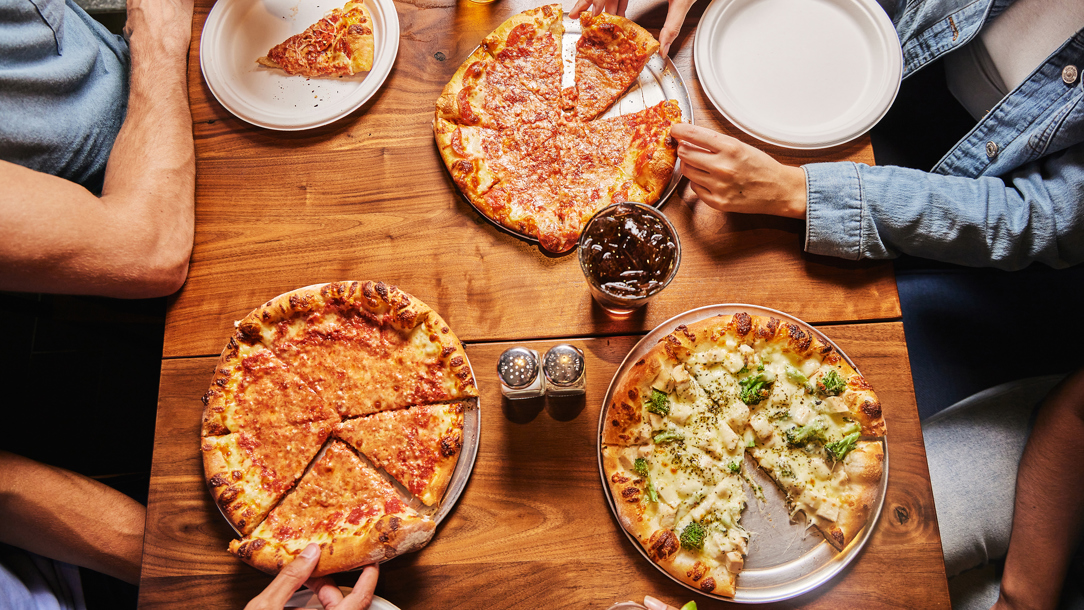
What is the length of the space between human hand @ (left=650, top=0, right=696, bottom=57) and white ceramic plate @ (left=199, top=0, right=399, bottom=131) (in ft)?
3.68

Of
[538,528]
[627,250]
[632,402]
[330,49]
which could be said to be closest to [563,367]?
[632,402]

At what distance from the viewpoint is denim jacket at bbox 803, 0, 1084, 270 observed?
6.57 ft

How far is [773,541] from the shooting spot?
6.58 ft

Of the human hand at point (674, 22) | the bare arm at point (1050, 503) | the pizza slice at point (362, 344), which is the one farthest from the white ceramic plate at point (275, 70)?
the bare arm at point (1050, 503)

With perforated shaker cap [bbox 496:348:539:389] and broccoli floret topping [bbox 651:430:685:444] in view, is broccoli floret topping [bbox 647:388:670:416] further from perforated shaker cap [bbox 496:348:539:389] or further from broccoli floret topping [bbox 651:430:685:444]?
perforated shaker cap [bbox 496:348:539:389]

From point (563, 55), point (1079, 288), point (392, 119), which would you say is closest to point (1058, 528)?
point (1079, 288)

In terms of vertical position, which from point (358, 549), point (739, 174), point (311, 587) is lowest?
point (311, 587)

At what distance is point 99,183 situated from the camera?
244 centimetres

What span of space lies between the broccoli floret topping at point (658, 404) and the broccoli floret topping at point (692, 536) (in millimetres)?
396

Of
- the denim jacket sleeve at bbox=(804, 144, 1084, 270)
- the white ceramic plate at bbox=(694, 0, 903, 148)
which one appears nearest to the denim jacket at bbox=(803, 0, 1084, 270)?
the denim jacket sleeve at bbox=(804, 144, 1084, 270)

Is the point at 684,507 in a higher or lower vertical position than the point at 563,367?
lower

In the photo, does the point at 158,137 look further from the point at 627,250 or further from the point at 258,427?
the point at 627,250

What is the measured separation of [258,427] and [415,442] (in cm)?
62

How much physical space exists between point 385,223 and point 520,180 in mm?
577
